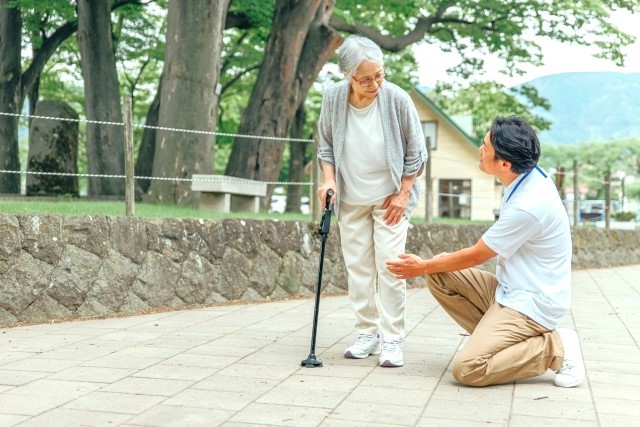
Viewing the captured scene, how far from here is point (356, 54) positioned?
551 cm

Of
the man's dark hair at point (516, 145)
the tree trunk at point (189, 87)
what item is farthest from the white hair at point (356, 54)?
the tree trunk at point (189, 87)

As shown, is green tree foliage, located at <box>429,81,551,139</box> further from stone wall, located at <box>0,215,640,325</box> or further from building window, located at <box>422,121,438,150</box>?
stone wall, located at <box>0,215,640,325</box>

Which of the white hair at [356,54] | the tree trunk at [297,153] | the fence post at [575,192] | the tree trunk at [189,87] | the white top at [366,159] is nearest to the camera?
the white hair at [356,54]

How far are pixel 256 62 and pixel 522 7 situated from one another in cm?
765

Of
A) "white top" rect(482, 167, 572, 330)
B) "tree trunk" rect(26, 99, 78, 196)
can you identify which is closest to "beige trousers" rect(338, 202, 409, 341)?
"white top" rect(482, 167, 572, 330)

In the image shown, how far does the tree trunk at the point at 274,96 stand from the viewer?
15.9 metres

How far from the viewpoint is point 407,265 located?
17.5 feet

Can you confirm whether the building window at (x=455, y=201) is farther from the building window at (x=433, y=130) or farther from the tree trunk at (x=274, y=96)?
the tree trunk at (x=274, y=96)

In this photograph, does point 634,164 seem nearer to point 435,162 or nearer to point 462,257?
point 435,162

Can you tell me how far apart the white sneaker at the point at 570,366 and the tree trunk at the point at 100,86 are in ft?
41.1

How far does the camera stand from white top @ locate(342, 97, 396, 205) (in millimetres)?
5816

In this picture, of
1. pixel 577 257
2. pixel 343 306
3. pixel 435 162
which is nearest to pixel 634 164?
pixel 435 162

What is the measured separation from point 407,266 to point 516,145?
0.85 m

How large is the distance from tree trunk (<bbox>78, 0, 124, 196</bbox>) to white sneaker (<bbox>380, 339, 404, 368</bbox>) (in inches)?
467
